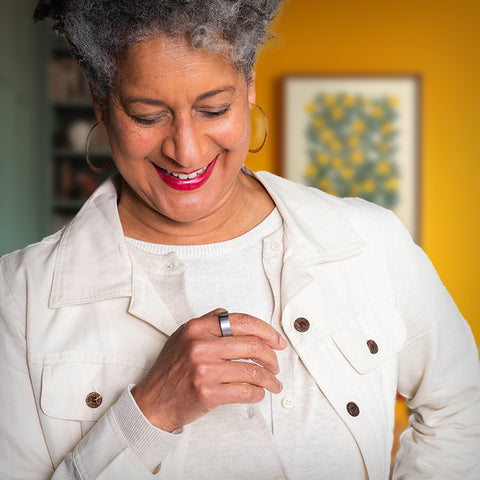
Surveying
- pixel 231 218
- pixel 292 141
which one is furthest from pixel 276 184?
pixel 292 141

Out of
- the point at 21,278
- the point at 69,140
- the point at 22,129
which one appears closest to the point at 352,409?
the point at 21,278

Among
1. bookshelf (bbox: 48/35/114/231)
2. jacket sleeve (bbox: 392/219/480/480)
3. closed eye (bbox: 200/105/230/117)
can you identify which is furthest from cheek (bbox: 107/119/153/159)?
bookshelf (bbox: 48/35/114/231)

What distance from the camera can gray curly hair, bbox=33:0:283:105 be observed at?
105cm

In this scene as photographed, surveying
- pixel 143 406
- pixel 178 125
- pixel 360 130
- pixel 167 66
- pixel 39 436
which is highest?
pixel 167 66

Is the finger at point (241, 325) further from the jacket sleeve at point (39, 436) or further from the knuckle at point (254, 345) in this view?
the jacket sleeve at point (39, 436)

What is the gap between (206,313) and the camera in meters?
1.14

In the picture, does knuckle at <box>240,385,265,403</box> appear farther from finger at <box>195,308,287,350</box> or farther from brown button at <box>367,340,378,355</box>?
brown button at <box>367,340,378,355</box>

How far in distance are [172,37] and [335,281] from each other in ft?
1.91

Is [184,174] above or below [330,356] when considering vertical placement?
above

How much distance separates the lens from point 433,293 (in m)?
1.30

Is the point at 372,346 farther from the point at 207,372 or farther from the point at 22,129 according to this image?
the point at 22,129

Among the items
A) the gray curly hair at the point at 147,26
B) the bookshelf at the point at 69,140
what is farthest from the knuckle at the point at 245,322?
the bookshelf at the point at 69,140

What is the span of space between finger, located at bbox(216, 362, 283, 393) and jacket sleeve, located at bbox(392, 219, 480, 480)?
16.1 inches

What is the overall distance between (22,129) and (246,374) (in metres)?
3.72
